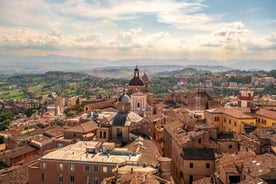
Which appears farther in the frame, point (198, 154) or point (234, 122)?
point (234, 122)

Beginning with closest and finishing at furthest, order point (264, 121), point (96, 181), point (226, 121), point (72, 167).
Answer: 1. point (96, 181)
2. point (72, 167)
3. point (264, 121)
4. point (226, 121)

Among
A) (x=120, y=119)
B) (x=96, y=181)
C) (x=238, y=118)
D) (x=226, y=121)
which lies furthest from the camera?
(x=120, y=119)

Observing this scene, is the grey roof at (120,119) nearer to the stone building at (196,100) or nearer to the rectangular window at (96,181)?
the rectangular window at (96,181)

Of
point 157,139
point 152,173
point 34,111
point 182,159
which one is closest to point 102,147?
point 182,159

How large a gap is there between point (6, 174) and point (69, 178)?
12019 millimetres

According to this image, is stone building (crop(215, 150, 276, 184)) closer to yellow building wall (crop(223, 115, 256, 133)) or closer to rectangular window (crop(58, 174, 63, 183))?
yellow building wall (crop(223, 115, 256, 133))

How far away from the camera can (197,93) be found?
10538 cm

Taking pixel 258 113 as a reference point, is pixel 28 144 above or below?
below

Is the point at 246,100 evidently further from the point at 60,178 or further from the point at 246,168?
the point at 60,178

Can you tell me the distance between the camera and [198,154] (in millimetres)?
38188

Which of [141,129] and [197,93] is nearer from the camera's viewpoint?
[141,129]

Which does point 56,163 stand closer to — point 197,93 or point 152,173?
point 152,173

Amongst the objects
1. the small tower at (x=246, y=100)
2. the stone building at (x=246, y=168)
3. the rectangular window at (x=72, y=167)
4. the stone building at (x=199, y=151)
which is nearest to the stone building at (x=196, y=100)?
the small tower at (x=246, y=100)

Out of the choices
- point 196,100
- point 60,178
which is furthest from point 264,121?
point 196,100
